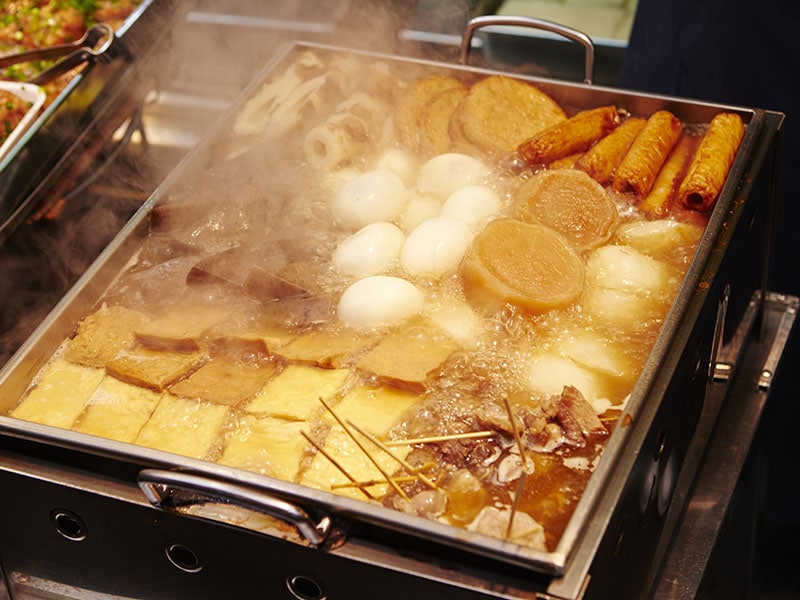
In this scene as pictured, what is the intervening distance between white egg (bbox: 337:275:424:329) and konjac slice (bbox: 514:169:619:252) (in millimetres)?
495

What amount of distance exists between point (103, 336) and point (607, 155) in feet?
5.60

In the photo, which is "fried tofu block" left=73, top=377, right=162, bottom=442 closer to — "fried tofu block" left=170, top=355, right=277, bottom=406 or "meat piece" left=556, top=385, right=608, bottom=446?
"fried tofu block" left=170, top=355, right=277, bottom=406

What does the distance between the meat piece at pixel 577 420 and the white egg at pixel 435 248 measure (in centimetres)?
66

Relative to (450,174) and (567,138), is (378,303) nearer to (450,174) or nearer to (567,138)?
(450,174)

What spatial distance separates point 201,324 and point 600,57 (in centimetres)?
282

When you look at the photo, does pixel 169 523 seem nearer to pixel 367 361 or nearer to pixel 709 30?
pixel 367 361

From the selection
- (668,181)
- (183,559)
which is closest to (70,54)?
(183,559)

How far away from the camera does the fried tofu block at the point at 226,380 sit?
215cm

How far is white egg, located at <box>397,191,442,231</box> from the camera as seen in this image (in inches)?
108

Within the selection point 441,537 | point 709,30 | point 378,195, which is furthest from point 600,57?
point 441,537

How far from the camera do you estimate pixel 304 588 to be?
74.2 inches

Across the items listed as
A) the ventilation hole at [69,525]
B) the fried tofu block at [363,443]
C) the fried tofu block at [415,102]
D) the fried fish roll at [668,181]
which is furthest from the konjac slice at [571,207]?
the ventilation hole at [69,525]

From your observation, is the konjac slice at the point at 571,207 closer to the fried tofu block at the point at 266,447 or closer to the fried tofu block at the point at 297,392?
the fried tofu block at the point at 297,392

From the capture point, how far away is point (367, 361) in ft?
7.13
